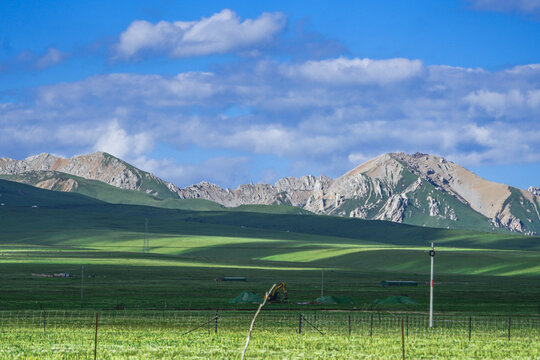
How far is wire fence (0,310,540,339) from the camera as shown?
6272 centimetres

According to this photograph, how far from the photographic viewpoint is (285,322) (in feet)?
234

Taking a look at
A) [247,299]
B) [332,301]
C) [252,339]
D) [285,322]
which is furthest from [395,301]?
[252,339]

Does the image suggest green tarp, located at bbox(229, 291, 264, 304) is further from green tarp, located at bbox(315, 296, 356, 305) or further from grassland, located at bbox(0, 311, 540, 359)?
grassland, located at bbox(0, 311, 540, 359)

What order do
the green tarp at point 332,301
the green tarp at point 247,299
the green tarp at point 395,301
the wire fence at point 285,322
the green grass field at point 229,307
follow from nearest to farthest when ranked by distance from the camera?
1. the green grass field at point 229,307
2. the wire fence at point 285,322
3. the green tarp at point 395,301
4. the green tarp at point 332,301
5. the green tarp at point 247,299

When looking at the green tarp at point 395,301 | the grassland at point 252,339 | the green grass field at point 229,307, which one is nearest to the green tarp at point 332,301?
the green grass field at point 229,307

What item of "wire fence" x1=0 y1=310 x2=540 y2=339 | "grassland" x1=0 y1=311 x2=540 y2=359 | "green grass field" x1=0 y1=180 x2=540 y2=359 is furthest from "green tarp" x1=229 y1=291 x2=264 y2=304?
"grassland" x1=0 y1=311 x2=540 y2=359

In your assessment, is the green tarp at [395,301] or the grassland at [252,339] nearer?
the grassland at [252,339]

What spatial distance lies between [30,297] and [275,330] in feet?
170

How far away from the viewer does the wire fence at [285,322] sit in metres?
62.7

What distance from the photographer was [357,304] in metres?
99.6

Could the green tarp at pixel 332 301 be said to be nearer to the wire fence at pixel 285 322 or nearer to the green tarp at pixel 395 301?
the green tarp at pixel 395 301

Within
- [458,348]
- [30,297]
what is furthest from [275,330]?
[30,297]

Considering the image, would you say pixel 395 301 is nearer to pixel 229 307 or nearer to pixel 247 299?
pixel 247 299

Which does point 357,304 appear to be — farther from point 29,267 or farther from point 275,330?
point 29,267
